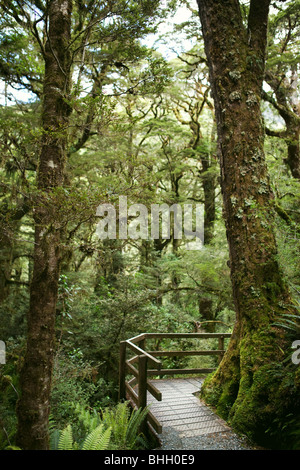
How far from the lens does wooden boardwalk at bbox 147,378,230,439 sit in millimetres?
4199

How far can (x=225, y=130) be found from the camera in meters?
5.10

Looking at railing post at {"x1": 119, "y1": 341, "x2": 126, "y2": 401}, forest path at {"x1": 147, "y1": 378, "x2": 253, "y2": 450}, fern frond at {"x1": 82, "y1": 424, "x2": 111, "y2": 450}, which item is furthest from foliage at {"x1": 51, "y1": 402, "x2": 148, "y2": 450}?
railing post at {"x1": 119, "y1": 341, "x2": 126, "y2": 401}

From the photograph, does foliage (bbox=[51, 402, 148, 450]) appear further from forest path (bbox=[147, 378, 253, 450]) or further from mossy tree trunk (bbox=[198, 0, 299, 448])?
mossy tree trunk (bbox=[198, 0, 299, 448])

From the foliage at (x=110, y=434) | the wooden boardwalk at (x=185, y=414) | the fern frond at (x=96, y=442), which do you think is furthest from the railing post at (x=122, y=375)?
the fern frond at (x=96, y=442)

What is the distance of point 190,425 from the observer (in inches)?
172

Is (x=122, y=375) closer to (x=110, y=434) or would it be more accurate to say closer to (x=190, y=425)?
(x=190, y=425)

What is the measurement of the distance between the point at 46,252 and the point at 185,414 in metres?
3.45

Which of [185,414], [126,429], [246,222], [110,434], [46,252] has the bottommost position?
[185,414]

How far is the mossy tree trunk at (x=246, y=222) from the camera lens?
4.12 meters

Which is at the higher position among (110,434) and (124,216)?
(124,216)

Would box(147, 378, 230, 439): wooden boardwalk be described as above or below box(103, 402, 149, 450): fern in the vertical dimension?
below

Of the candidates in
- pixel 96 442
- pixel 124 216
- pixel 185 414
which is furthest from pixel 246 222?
pixel 96 442

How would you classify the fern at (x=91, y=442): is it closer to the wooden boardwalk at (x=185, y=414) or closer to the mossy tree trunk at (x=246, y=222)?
the wooden boardwalk at (x=185, y=414)
